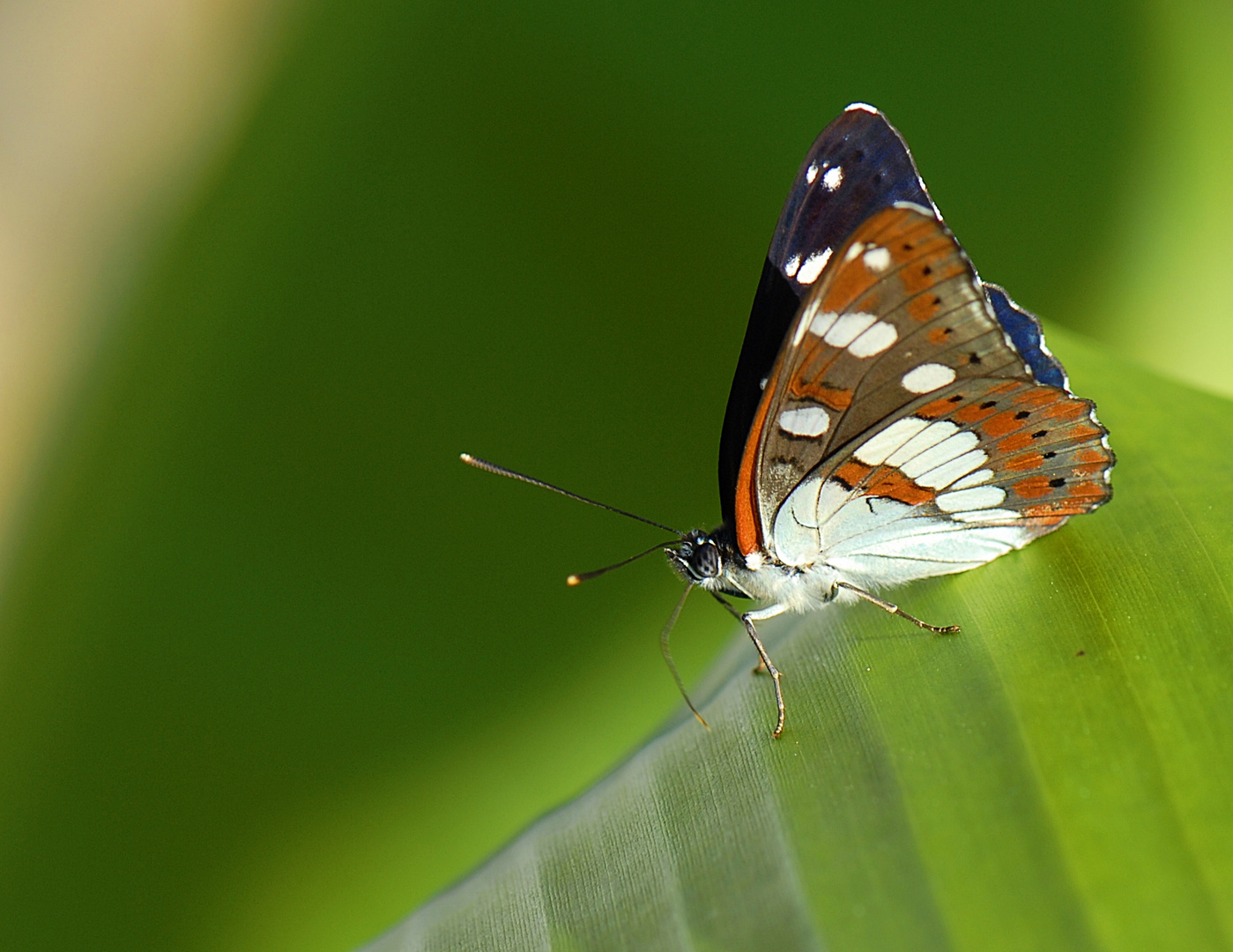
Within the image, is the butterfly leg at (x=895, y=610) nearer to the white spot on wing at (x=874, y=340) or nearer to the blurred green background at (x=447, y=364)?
the white spot on wing at (x=874, y=340)

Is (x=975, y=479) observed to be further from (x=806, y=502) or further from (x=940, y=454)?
(x=806, y=502)

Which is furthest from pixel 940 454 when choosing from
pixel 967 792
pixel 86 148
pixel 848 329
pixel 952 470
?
pixel 86 148

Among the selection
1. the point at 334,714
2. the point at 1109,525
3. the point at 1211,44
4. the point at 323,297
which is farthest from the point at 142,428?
the point at 1211,44

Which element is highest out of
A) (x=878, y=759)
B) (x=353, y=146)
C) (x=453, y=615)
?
(x=353, y=146)

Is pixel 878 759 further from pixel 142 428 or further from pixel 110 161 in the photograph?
pixel 110 161

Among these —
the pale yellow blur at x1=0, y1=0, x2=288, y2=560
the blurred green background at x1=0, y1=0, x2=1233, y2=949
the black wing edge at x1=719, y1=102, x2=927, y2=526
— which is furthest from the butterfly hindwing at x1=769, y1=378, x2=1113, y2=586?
the pale yellow blur at x1=0, y1=0, x2=288, y2=560

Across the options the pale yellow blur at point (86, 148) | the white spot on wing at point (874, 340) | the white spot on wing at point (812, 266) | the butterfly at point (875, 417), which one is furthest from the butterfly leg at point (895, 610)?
the pale yellow blur at point (86, 148)

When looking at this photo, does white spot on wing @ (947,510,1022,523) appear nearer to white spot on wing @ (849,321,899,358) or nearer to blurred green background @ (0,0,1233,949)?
white spot on wing @ (849,321,899,358)
